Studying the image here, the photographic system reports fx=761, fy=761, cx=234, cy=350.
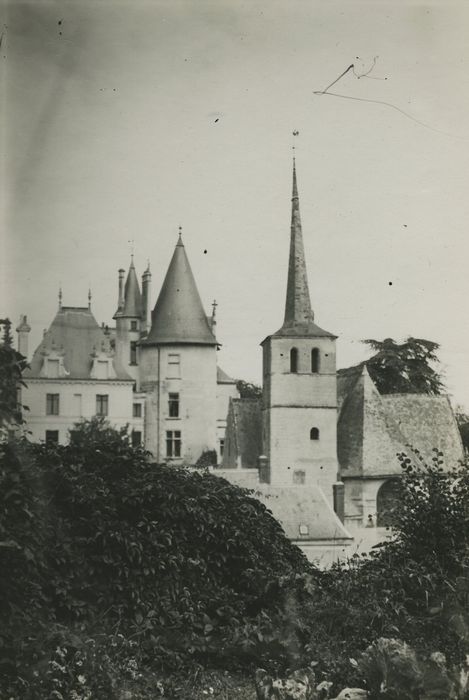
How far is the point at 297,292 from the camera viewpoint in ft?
135

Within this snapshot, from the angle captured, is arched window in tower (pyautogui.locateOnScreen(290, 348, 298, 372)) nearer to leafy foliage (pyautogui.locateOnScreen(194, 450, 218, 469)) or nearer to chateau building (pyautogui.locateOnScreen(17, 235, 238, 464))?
chateau building (pyautogui.locateOnScreen(17, 235, 238, 464))

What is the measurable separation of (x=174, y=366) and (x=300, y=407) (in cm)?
904

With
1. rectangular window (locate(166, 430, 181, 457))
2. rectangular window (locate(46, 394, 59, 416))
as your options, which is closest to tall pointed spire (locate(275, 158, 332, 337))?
rectangular window (locate(166, 430, 181, 457))

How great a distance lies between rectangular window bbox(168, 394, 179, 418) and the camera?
145 ft

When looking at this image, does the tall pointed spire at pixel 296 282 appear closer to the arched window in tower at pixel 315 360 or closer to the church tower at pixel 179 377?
the arched window in tower at pixel 315 360

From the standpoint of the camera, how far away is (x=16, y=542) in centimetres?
640

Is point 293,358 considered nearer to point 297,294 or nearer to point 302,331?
point 302,331

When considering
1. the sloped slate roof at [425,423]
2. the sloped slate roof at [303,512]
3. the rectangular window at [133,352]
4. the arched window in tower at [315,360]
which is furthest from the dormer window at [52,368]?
the sloped slate roof at [425,423]

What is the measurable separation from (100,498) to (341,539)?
18.4m

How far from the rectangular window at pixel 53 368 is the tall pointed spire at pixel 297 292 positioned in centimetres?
1149

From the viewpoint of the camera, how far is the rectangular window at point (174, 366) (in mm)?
44219

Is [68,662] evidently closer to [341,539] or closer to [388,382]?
[341,539]

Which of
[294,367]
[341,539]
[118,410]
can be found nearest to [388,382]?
[294,367]

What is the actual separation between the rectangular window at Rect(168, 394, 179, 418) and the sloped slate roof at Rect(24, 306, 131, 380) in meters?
4.24
